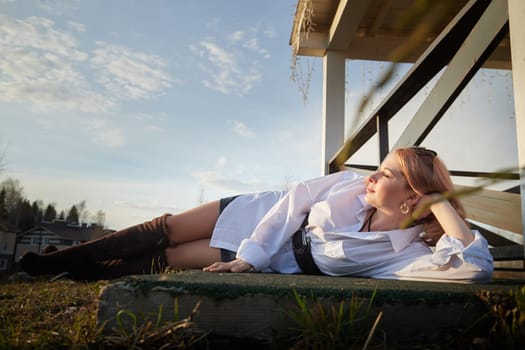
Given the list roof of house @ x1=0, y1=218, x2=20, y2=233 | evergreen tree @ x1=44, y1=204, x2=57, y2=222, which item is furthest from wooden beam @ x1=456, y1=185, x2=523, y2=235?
evergreen tree @ x1=44, y1=204, x2=57, y2=222

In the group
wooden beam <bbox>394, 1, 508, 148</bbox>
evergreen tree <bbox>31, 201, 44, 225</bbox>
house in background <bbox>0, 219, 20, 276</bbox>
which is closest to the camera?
wooden beam <bbox>394, 1, 508, 148</bbox>

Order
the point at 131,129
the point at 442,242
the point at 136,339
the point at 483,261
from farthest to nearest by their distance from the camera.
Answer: the point at 131,129 < the point at 442,242 < the point at 483,261 < the point at 136,339

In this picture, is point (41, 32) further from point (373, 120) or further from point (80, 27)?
point (373, 120)

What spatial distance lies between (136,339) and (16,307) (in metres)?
1.29

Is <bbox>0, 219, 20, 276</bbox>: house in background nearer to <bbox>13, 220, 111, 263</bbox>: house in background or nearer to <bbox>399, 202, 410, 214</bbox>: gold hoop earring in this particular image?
<bbox>13, 220, 111, 263</bbox>: house in background

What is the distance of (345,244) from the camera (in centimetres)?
201

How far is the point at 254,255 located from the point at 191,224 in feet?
2.85

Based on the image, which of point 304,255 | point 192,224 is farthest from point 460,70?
point 192,224

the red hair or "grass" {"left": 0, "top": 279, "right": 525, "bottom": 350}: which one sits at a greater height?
the red hair

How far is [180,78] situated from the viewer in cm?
839

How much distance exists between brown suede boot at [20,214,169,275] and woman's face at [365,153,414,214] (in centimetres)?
146

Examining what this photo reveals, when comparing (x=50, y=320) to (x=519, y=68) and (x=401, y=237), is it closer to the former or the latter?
(x=401, y=237)

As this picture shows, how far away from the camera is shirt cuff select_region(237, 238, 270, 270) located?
2.00 metres

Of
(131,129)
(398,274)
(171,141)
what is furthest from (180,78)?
(398,274)
